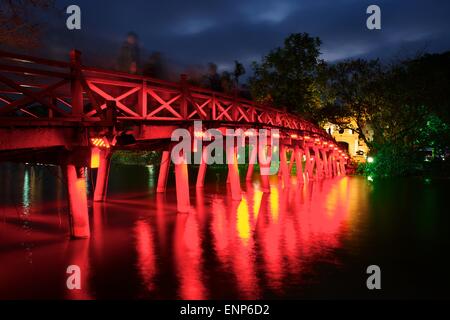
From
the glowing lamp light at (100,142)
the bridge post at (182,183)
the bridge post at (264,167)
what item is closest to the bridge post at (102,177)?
the bridge post at (182,183)

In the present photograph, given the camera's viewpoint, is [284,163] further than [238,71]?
No

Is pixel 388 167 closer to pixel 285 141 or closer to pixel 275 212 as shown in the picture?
pixel 285 141

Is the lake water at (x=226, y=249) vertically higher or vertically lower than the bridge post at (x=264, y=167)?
lower

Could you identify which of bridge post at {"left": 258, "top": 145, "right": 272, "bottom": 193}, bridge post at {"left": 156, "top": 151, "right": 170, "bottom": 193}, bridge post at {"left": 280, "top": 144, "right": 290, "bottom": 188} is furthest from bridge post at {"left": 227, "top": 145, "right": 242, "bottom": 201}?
bridge post at {"left": 280, "top": 144, "right": 290, "bottom": 188}

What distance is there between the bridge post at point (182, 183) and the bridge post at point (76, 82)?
20.5 ft

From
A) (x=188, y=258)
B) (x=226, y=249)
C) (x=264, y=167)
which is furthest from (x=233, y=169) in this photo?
(x=188, y=258)

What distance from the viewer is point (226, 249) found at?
14289 millimetres

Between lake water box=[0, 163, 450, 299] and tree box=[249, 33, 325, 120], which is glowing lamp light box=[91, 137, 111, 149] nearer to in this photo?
lake water box=[0, 163, 450, 299]

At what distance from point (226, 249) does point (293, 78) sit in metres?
53.0

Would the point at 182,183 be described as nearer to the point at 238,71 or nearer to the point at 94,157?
the point at 94,157

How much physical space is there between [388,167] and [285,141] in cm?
2157

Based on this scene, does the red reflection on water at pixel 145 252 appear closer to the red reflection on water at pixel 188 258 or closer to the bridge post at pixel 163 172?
the red reflection on water at pixel 188 258

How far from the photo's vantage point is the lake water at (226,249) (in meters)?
10.5

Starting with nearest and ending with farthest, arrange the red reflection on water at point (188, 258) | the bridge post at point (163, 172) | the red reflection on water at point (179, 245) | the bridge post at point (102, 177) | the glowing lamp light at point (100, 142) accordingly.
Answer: the red reflection on water at point (188, 258), the red reflection on water at point (179, 245), the glowing lamp light at point (100, 142), the bridge post at point (102, 177), the bridge post at point (163, 172)
